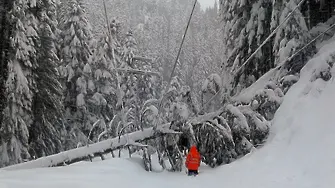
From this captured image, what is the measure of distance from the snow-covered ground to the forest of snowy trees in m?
0.71

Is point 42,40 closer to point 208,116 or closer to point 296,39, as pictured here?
point 208,116

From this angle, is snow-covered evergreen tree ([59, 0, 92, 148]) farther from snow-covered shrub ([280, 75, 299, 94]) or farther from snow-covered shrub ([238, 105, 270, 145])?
snow-covered shrub ([280, 75, 299, 94])

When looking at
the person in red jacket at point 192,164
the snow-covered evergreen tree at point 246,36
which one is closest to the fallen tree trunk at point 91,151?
the person in red jacket at point 192,164

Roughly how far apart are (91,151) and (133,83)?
2398cm

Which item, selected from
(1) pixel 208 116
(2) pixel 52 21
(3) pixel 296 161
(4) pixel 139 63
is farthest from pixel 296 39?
(4) pixel 139 63

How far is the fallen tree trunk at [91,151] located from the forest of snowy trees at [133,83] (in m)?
0.22

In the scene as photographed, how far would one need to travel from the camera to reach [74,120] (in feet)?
82.1

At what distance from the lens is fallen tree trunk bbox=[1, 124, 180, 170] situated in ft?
29.2

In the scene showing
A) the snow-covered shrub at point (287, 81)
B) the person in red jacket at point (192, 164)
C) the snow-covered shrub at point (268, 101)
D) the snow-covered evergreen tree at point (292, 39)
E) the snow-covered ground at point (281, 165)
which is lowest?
the person in red jacket at point (192, 164)

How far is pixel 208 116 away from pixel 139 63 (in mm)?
25257

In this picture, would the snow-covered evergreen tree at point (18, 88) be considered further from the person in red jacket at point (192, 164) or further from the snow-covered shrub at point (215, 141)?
the person in red jacket at point (192, 164)

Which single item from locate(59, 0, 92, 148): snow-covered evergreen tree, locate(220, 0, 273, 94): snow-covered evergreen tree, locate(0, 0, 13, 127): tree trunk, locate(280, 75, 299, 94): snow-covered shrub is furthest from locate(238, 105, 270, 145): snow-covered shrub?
locate(59, 0, 92, 148): snow-covered evergreen tree

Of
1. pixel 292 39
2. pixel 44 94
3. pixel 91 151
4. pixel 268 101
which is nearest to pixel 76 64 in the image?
pixel 44 94

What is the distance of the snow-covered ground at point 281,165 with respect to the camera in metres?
6.46
